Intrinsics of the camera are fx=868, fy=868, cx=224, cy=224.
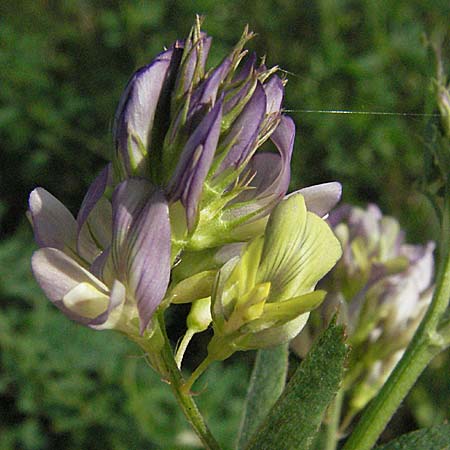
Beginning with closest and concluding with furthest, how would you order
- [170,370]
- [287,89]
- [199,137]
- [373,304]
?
[199,137] → [170,370] → [373,304] → [287,89]

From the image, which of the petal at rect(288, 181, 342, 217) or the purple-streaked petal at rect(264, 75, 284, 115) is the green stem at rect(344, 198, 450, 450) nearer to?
the petal at rect(288, 181, 342, 217)

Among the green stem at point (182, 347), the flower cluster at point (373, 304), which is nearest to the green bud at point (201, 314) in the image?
the green stem at point (182, 347)

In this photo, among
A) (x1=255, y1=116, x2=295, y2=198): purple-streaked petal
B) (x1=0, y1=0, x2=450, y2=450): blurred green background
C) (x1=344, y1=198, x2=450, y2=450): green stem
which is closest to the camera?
(x1=255, y1=116, x2=295, y2=198): purple-streaked petal

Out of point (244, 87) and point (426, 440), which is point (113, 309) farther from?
point (426, 440)

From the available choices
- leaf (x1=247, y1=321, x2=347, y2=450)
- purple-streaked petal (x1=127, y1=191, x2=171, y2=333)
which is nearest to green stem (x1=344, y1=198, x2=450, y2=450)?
leaf (x1=247, y1=321, x2=347, y2=450)

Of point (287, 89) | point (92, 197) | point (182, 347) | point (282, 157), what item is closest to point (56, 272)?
point (92, 197)

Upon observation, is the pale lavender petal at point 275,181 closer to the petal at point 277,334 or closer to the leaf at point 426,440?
the petal at point 277,334
